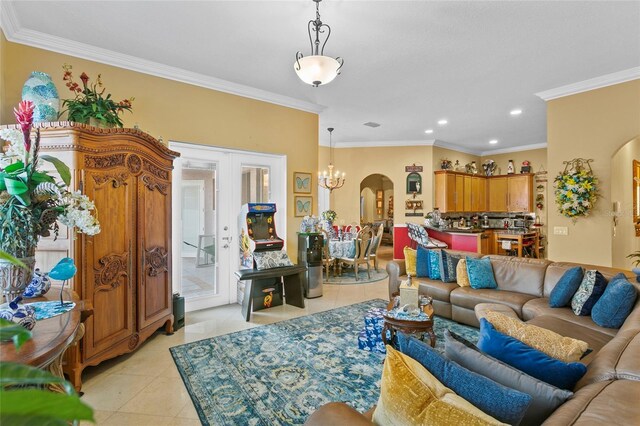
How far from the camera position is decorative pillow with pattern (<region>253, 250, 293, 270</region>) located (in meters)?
4.11

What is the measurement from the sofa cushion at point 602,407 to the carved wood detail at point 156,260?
3.19 meters

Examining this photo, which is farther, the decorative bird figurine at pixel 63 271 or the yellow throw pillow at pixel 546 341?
the decorative bird figurine at pixel 63 271

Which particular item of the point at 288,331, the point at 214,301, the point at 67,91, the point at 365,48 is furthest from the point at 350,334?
the point at 67,91

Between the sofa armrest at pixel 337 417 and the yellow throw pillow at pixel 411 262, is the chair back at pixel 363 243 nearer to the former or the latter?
the yellow throw pillow at pixel 411 262

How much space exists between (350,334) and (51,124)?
130 inches

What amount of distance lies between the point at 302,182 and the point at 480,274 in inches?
116

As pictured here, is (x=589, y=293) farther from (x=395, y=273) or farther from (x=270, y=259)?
(x=270, y=259)

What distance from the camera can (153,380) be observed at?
253cm

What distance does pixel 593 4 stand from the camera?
263cm

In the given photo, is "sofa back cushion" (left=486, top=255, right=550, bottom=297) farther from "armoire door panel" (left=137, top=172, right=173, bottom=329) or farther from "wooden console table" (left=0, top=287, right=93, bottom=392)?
"wooden console table" (left=0, top=287, right=93, bottom=392)

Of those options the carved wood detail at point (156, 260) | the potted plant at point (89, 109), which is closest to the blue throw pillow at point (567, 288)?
the carved wood detail at point (156, 260)

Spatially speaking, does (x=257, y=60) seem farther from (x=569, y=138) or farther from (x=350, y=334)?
(x=569, y=138)

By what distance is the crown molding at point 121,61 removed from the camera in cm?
302

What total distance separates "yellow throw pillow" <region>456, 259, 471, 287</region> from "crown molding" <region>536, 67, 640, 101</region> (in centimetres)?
290
